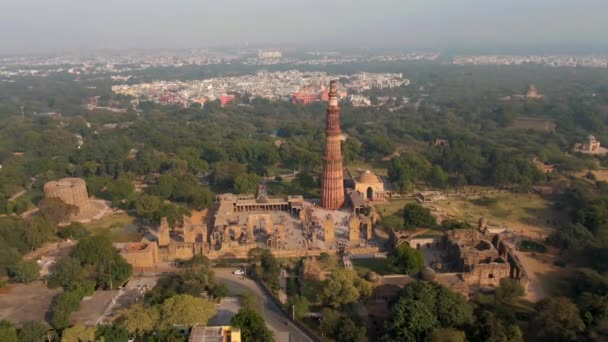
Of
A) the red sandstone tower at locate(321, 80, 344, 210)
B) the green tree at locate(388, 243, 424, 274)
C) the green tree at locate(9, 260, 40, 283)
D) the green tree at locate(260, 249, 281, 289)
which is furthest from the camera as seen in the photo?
the red sandstone tower at locate(321, 80, 344, 210)

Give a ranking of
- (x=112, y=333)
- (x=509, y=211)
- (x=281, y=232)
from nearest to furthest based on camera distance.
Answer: (x=112, y=333)
(x=281, y=232)
(x=509, y=211)

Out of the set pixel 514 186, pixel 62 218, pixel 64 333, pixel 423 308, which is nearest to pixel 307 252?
pixel 423 308

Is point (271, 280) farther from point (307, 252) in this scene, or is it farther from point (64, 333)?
point (64, 333)

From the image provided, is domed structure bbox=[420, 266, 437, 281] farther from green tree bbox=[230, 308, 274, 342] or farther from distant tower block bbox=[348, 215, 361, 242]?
green tree bbox=[230, 308, 274, 342]

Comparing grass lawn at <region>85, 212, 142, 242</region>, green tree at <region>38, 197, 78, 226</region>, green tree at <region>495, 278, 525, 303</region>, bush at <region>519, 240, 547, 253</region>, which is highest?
green tree at <region>38, 197, 78, 226</region>

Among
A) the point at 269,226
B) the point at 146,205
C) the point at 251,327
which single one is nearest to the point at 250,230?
the point at 269,226

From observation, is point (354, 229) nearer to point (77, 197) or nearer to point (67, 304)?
point (67, 304)

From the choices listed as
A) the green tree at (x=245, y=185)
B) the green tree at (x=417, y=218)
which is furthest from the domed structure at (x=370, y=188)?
the green tree at (x=245, y=185)

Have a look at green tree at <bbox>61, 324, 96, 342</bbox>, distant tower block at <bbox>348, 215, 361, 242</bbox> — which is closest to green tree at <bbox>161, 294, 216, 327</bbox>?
green tree at <bbox>61, 324, 96, 342</bbox>
